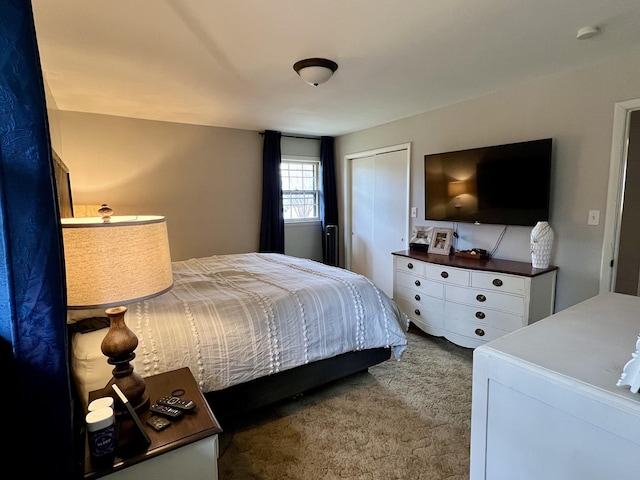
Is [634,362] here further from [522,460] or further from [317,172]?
[317,172]

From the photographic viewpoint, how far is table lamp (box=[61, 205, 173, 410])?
40.3 inches

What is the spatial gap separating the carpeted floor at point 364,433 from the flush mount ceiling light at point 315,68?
2.25 metres

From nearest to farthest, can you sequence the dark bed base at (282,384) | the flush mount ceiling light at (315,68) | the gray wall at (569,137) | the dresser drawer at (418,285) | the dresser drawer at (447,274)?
the dark bed base at (282,384)
the flush mount ceiling light at (315,68)
the gray wall at (569,137)
the dresser drawer at (447,274)
the dresser drawer at (418,285)

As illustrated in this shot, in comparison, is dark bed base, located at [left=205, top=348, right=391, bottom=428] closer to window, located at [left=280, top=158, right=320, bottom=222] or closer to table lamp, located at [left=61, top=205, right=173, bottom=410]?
table lamp, located at [left=61, top=205, right=173, bottom=410]

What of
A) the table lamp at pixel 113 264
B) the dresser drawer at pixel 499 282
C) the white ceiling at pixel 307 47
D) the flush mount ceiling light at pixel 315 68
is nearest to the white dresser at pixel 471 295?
the dresser drawer at pixel 499 282

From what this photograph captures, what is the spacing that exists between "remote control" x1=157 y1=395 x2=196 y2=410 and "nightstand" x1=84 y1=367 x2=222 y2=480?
21 millimetres

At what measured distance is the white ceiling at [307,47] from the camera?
1759 millimetres

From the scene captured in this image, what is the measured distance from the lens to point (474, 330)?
294 centimetres

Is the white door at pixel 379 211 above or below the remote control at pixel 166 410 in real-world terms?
above

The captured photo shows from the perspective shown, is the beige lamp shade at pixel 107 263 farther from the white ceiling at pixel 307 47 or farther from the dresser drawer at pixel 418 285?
the dresser drawer at pixel 418 285

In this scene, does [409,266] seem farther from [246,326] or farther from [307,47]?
[307,47]

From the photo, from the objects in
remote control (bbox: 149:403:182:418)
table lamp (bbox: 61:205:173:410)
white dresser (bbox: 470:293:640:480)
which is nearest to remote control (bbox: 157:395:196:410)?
remote control (bbox: 149:403:182:418)

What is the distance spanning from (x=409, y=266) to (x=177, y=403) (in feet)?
8.81

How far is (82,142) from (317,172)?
304 centimetres
